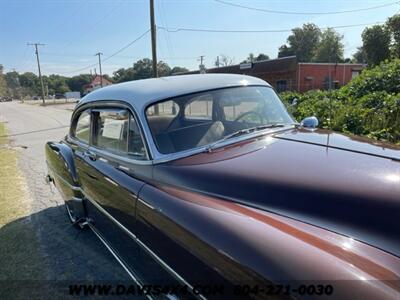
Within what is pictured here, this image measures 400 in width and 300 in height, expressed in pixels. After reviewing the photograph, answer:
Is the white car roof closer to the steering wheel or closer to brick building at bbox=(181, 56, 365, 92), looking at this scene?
the steering wheel

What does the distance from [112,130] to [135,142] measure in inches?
20.6

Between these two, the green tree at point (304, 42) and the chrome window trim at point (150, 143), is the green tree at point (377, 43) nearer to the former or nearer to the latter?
the chrome window trim at point (150, 143)

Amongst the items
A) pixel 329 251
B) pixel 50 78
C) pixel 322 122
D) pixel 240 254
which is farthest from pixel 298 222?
pixel 50 78

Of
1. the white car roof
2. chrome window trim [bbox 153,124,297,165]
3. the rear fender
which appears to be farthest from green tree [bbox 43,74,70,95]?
chrome window trim [bbox 153,124,297,165]

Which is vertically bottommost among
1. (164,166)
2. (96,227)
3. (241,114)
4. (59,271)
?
(59,271)

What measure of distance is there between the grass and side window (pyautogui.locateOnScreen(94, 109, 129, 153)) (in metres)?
2.23

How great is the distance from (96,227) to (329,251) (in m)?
2.41

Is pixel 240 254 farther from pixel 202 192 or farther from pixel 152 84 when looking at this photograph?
pixel 152 84

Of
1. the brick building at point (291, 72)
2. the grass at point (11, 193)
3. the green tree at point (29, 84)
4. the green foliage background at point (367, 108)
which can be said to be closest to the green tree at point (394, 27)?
the brick building at point (291, 72)

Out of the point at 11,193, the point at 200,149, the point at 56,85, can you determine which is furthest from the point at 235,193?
the point at 56,85

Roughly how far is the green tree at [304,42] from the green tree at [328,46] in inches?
47.5

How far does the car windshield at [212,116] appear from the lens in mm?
2703

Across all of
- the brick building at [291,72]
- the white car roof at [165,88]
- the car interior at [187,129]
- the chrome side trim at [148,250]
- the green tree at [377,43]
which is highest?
the green tree at [377,43]

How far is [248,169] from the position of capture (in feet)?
7.28
